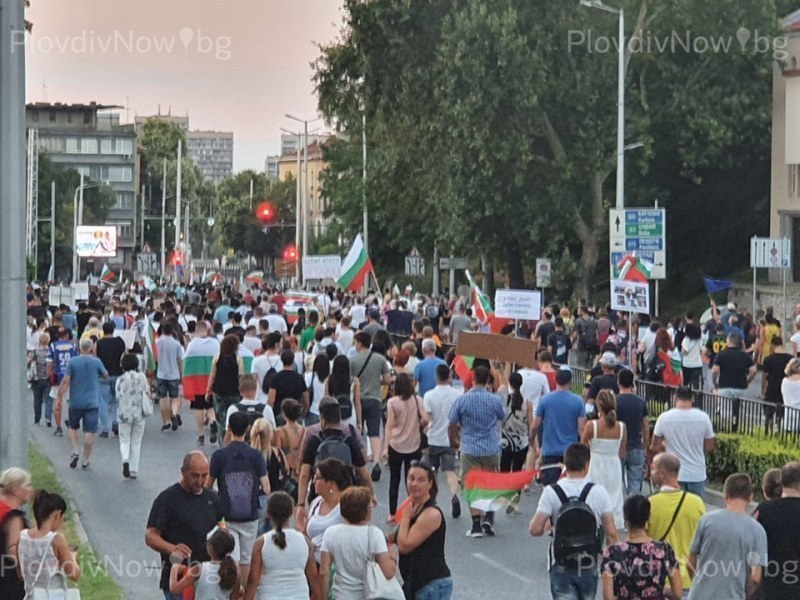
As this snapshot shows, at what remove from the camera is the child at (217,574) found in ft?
31.4

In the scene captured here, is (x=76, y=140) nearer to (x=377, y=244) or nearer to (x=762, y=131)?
(x=377, y=244)

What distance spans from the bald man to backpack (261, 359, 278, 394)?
27.0 ft

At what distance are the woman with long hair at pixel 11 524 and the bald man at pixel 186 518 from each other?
82 cm

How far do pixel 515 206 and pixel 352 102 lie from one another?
842 centimetres

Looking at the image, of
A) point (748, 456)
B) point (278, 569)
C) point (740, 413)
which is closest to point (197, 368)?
point (740, 413)

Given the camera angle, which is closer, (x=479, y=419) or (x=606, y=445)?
(x=606, y=445)

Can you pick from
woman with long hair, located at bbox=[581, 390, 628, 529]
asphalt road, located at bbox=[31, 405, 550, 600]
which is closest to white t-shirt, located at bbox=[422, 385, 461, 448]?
asphalt road, located at bbox=[31, 405, 550, 600]

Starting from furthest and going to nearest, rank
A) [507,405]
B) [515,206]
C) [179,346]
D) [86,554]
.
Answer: [515,206] → [179,346] → [507,405] → [86,554]

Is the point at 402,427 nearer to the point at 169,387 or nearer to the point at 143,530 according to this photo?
the point at 143,530

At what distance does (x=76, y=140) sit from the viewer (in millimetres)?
157125

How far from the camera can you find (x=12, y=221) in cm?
1030

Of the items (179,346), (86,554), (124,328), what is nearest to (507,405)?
(86,554)

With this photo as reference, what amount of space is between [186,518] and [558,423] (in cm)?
653

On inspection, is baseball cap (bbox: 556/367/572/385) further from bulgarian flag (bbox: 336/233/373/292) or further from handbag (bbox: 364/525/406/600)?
bulgarian flag (bbox: 336/233/373/292)
